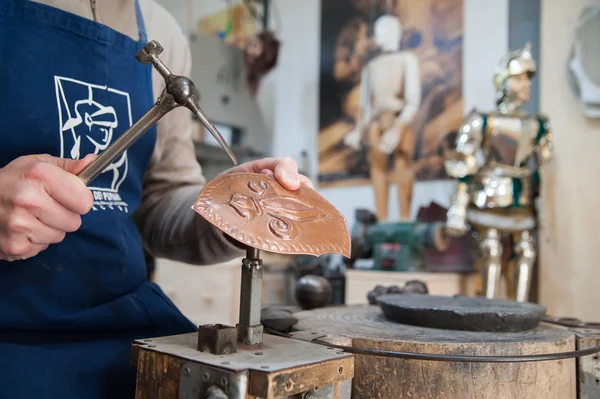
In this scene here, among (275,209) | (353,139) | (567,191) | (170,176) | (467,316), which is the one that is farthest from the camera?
(353,139)

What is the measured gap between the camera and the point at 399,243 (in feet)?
10.8

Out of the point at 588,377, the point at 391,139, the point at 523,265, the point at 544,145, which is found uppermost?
the point at 391,139

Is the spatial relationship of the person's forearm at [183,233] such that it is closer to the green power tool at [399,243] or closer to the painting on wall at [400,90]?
the green power tool at [399,243]

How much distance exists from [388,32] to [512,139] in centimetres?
160

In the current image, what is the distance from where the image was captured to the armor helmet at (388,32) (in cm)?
398

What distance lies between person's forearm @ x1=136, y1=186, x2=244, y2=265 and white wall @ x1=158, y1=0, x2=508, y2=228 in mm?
3029

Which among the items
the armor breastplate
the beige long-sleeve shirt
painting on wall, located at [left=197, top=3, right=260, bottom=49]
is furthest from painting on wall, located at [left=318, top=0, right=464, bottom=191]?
the beige long-sleeve shirt

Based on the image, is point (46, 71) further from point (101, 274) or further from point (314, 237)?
point (314, 237)

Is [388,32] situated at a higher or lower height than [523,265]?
higher

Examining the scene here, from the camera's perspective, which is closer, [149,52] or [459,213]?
[149,52]

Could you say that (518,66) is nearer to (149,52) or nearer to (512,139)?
(512,139)

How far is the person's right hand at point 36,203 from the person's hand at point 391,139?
11.2ft

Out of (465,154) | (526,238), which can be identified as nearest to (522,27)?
(465,154)

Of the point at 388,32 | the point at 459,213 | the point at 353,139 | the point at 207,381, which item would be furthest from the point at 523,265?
the point at 207,381
